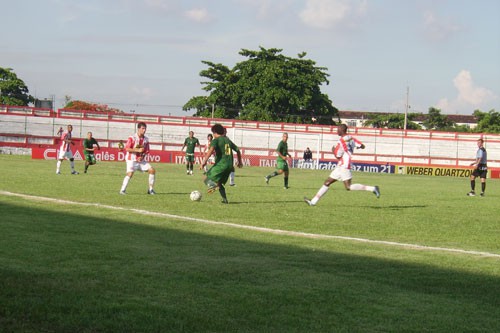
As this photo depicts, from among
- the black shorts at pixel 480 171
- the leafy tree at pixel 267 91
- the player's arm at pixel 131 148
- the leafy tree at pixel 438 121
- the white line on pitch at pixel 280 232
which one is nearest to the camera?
the white line on pitch at pixel 280 232

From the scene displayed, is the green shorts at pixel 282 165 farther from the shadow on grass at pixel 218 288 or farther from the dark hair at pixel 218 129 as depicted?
Answer: the shadow on grass at pixel 218 288

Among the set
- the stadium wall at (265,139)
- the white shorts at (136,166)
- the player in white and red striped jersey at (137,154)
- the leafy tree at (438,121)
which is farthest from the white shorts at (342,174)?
the leafy tree at (438,121)

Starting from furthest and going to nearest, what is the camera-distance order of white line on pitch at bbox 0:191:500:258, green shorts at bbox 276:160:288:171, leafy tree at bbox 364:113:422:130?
1. leafy tree at bbox 364:113:422:130
2. green shorts at bbox 276:160:288:171
3. white line on pitch at bbox 0:191:500:258

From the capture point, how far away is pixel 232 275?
287 inches

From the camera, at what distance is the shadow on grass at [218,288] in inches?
213

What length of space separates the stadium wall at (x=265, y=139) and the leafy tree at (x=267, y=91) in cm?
1186

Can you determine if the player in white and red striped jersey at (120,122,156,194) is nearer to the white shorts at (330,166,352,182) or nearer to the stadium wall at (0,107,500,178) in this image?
the white shorts at (330,166,352,182)

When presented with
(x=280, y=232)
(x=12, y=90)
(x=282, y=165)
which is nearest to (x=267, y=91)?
(x=12, y=90)

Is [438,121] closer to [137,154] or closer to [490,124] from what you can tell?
[490,124]

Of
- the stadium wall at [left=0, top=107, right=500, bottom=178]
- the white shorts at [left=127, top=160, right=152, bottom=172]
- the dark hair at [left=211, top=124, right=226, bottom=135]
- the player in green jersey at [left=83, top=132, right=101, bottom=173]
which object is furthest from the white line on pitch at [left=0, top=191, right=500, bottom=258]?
the stadium wall at [left=0, top=107, right=500, bottom=178]

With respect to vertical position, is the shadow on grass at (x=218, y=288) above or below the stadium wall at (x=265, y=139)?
below

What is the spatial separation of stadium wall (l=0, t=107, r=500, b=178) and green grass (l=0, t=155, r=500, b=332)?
139 feet

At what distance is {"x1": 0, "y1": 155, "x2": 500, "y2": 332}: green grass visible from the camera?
550cm

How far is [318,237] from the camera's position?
11.3 metres
